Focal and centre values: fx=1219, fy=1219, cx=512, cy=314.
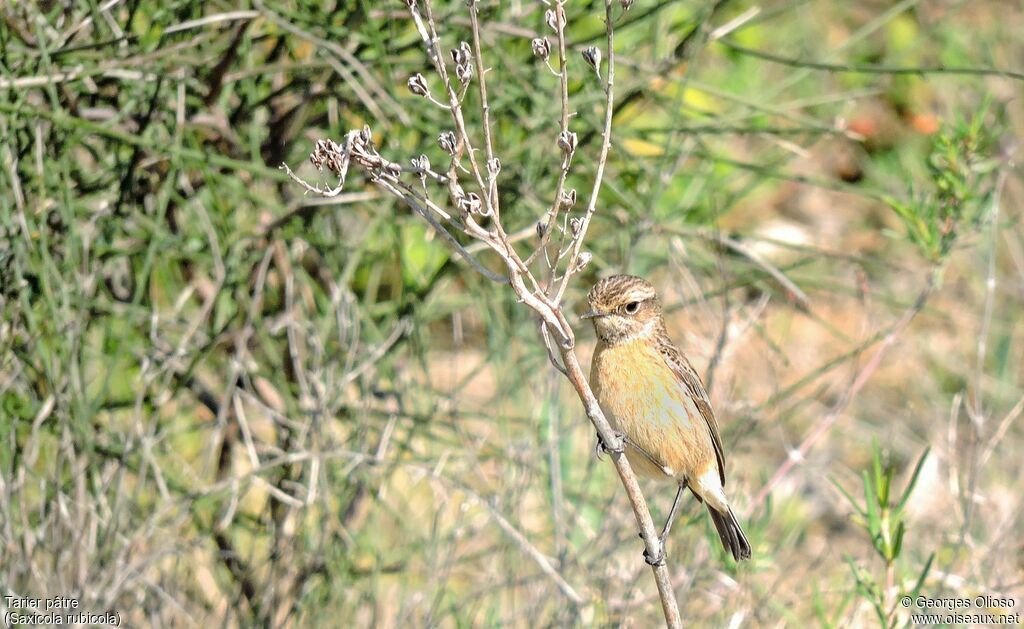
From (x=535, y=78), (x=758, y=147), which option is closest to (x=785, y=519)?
(x=535, y=78)

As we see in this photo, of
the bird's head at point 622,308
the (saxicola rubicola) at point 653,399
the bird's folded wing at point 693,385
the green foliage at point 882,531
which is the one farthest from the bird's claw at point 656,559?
the bird's folded wing at point 693,385

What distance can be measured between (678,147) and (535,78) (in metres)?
0.61

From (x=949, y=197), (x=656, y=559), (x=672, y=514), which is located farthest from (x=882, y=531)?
(x=949, y=197)

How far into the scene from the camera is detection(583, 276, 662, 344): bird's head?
3568 mm

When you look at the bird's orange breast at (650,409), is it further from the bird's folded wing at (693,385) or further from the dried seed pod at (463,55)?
the dried seed pod at (463,55)

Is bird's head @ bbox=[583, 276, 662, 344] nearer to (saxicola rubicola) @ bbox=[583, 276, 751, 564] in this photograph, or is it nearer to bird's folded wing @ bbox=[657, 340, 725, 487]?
(saxicola rubicola) @ bbox=[583, 276, 751, 564]

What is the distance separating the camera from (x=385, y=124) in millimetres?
4160

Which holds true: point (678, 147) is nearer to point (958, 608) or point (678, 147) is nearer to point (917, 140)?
point (958, 608)

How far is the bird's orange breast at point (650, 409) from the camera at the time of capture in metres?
3.67

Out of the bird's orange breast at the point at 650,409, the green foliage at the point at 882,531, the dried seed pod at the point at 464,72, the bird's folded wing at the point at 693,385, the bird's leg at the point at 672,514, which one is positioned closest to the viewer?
the dried seed pod at the point at 464,72

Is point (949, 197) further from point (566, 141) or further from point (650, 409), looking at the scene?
point (566, 141)

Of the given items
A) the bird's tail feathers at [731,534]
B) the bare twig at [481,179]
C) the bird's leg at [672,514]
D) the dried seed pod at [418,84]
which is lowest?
the bird's tail feathers at [731,534]

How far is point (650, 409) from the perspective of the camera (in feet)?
12.3

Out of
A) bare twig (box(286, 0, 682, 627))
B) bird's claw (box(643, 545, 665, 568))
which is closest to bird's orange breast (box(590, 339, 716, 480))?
bird's claw (box(643, 545, 665, 568))
